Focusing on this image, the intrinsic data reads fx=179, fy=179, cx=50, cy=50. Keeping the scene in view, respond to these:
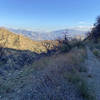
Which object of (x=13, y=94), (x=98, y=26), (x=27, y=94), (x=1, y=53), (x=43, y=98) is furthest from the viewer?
(x=98, y=26)

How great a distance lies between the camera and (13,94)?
729 cm

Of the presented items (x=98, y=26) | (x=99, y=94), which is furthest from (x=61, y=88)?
(x=98, y=26)

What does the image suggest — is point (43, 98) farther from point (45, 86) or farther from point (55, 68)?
point (55, 68)

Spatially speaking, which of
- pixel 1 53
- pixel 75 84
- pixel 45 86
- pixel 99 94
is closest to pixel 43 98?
pixel 45 86

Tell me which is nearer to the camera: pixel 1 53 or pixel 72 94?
pixel 72 94

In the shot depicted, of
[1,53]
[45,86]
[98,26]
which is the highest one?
[98,26]

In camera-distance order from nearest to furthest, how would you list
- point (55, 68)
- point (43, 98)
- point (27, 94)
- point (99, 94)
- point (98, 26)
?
point (43, 98) < point (27, 94) < point (99, 94) < point (55, 68) < point (98, 26)

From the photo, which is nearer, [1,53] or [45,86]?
[45,86]

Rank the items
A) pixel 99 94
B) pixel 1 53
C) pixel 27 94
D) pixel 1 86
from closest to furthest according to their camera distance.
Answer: pixel 27 94 → pixel 99 94 → pixel 1 86 → pixel 1 53

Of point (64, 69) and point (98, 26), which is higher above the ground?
point (98, 26)

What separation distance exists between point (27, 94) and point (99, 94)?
10.6 ft

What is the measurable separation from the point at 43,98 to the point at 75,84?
2.39 meters

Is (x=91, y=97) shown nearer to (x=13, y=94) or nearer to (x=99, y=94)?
(x=99, y=94)

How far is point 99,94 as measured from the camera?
7777mm
